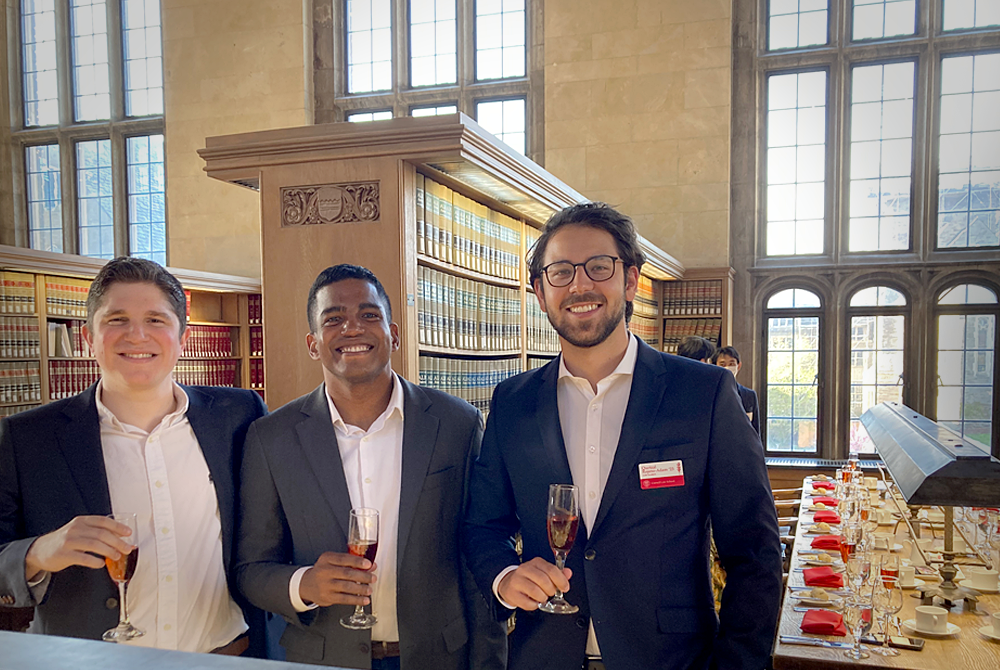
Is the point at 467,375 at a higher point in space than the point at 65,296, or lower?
lower

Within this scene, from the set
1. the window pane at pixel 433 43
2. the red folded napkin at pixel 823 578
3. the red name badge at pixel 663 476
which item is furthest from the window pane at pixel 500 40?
the red name badge at pixel 663 476

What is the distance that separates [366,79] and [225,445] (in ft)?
31.9

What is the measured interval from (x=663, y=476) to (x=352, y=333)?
87 cm

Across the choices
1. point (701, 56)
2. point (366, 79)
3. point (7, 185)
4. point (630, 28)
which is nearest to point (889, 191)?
point (701, 56)

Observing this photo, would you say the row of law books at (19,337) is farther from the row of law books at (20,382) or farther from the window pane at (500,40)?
the window pane at (500,40)

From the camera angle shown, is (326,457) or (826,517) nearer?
(326,457)

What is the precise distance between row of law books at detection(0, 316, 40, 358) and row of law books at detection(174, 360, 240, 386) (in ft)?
6.64

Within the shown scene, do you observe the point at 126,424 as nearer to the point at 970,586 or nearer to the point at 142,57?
the point at 970,586

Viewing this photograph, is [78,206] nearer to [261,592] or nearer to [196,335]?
[196,335]

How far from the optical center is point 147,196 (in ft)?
37.2

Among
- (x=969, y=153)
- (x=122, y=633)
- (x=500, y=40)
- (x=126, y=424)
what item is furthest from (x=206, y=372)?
(x=969, y=153)

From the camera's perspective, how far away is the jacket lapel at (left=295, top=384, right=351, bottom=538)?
1.91m

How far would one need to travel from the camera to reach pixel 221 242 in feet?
34.4

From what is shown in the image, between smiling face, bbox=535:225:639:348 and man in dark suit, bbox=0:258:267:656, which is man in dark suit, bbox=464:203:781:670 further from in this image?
man in dark suit, bbox=0:258:267:656
